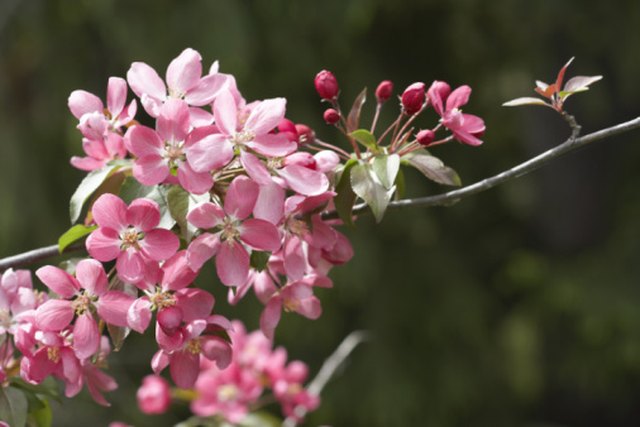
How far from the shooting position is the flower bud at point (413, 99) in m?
0.78

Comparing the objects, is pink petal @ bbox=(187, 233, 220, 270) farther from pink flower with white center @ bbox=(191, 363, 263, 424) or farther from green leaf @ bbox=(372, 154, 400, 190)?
pink flower with white center @ bbox=(191, 363, 263, 424)

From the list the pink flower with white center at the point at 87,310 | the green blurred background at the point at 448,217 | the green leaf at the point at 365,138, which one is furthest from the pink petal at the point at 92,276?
the green blurred background at the point at 448,217

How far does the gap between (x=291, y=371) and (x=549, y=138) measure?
9.15 feet

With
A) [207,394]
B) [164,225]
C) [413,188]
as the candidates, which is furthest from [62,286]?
[413,188]

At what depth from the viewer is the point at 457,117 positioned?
0.77 metres

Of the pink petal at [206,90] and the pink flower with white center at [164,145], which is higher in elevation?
the pink petal at [206,90]

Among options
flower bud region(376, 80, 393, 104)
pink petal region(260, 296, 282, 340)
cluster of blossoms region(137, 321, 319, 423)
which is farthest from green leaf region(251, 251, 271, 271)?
cluster of blossoms region(137, 321, 319, 423)

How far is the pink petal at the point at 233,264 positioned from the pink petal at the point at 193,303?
0.07 ft

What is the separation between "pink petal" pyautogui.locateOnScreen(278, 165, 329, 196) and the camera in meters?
0.70

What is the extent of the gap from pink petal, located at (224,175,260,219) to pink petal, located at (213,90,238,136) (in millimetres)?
38

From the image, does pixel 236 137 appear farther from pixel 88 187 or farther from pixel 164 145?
pixel 88 187

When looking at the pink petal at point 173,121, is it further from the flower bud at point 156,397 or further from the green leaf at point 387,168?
the flower bud at point 156,397

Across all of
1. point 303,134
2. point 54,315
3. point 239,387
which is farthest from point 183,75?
point 239,387

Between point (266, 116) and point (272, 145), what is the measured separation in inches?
1.0
